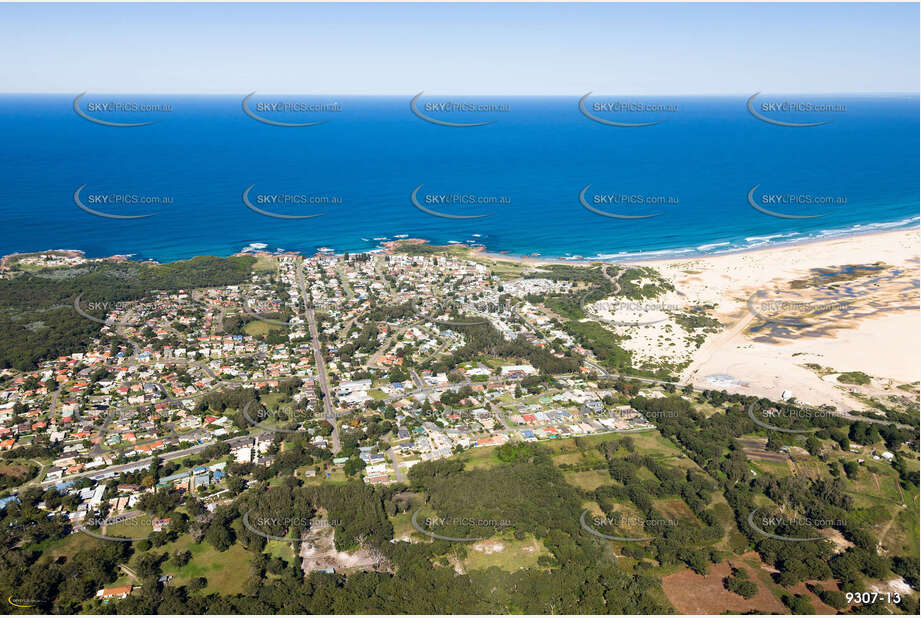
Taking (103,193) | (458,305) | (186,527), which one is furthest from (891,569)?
(103,193)

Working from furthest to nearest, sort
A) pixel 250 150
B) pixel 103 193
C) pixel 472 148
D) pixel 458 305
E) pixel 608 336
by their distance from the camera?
pixel 472 148 < pixel 250 150 < pixel 103 193 < pixel 458 305 < pixel 608 336

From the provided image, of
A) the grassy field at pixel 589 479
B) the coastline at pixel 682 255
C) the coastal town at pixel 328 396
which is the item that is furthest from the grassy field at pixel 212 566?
the coastline at pixel 682 255

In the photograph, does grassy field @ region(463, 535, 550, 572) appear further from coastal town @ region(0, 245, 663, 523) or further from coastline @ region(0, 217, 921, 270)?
coastline @ region(0, 217, 921, 270)

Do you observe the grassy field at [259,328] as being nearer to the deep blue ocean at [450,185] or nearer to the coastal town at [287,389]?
the coastal town at [287,389]

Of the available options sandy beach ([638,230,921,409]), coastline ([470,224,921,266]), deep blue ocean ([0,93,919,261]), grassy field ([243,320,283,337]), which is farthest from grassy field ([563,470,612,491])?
deep blue ocean ([0,93,919,261])

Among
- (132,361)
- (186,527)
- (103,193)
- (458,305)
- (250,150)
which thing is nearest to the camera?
(186,527)

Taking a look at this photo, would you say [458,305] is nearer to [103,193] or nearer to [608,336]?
[608,336]
